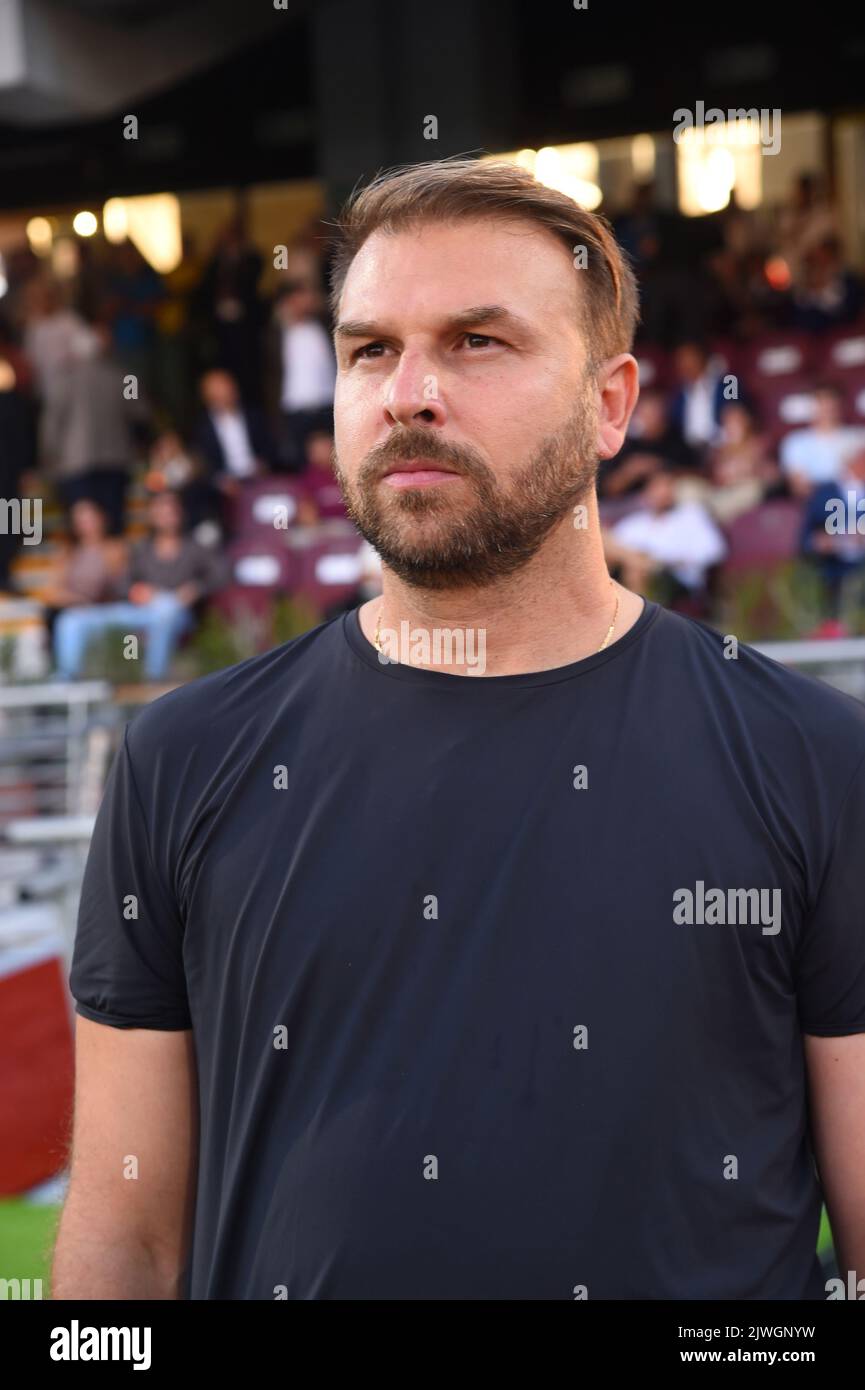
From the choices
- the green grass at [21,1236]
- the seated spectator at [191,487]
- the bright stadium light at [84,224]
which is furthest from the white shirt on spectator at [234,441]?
the green grass at [21,1236]

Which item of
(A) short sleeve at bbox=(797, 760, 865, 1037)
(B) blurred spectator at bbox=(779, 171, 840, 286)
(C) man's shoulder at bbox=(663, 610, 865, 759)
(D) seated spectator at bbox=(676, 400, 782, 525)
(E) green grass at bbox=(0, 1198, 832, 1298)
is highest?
(B) blurred spectator at bbox=(779, 171, 840, 286)

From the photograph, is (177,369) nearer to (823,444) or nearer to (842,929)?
(823,444)

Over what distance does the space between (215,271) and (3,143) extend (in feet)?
21.3

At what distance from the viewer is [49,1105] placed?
4.24 meters

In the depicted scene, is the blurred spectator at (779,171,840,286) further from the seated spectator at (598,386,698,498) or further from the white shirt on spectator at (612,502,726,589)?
the white shirt on spectator at (612,502,726,589)

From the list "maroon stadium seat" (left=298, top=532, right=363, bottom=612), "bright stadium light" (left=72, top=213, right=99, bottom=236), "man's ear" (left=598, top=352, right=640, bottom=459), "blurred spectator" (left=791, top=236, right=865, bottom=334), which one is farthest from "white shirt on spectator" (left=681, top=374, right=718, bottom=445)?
"man's ear" (left=598, top=352, right=640, bottom=459)

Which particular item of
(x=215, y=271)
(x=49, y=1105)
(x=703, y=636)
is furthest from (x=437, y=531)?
(x=215, y=271)

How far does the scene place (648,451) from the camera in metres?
9.35

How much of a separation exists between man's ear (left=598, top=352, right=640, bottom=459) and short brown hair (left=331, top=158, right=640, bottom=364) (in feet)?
0.06

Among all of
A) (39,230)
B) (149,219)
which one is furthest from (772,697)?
(39,230)

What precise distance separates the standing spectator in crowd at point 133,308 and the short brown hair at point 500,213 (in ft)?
34.8

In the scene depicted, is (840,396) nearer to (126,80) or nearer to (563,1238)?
(126,80)

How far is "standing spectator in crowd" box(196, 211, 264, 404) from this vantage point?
11.4 metres

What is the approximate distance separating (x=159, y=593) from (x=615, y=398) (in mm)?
8052
